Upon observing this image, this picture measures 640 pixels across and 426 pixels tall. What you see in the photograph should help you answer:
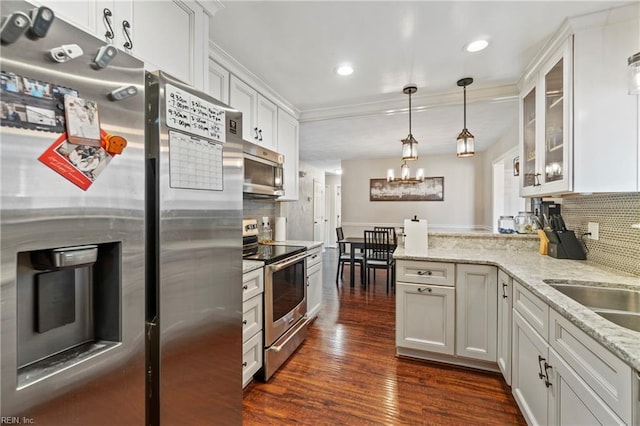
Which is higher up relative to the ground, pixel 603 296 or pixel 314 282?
pixel 603 296

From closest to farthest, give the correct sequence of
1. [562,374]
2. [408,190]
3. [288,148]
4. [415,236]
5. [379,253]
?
[562,374], [415,236], [288,148], [379,253], [408,190]

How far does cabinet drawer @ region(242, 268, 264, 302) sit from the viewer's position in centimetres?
181

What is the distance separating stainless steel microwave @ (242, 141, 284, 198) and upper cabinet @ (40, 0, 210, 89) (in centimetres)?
74

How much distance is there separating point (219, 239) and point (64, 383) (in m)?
0.62

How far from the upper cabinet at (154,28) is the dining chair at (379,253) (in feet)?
10.9

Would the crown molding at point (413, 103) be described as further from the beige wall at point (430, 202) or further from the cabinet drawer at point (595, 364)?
the beige wall at point (430, 202)

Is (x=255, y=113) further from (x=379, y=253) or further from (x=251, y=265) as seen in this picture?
A: (x=379, y=253)

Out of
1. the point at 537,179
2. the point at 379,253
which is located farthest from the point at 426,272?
the point at 379,253

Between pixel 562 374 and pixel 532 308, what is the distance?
15.3 inches

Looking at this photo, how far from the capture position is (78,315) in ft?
2.59

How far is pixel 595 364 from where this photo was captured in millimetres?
986

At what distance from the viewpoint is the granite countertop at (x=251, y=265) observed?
1849mm

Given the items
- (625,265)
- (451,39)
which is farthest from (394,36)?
(625,265)

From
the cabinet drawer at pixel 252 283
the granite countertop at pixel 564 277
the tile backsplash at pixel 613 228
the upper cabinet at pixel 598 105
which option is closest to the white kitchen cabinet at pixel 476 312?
the granite countertop at pixel 564 277
